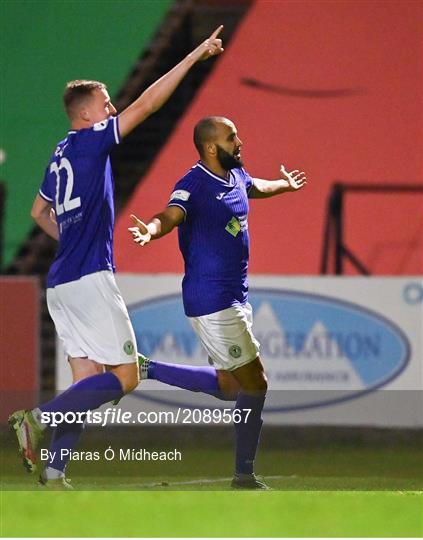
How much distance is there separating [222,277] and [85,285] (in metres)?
0.78

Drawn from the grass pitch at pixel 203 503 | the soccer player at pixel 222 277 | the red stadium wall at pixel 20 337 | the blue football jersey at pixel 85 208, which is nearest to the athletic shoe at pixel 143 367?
the soccer player at pixel 222 277

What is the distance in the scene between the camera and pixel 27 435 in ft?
21.0

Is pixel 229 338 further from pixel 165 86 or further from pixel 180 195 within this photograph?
pixel 165 86

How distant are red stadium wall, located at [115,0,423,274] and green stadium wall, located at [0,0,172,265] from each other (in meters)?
0.75

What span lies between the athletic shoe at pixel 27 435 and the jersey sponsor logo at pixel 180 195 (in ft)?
3.89

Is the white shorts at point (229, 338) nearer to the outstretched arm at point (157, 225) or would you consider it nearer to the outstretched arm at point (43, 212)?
the outstretched arm at point (157, 225)

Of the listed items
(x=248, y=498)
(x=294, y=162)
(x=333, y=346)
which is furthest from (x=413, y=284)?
(x=248, y=498)

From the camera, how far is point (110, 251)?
21.4 ft

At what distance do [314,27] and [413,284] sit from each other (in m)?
2.16

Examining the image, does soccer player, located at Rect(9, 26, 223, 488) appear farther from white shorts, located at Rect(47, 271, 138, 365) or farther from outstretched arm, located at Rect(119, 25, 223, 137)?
outstretched arm, located at Rect(119, 25, 223, 137)

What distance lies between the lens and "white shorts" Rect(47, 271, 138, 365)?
256 inches

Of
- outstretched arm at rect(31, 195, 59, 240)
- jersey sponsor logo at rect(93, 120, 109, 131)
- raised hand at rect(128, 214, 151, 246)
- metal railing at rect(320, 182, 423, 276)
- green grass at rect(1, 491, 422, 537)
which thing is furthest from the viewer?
metal railing at rect(320, 182, 423, 276)

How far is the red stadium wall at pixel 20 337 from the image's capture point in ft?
33.3

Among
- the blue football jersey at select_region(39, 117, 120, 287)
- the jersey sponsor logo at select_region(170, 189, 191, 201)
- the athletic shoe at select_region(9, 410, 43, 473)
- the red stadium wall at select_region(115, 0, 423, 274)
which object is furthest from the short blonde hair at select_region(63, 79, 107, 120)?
the red stadium wall at select_region(115, 0, 423, 274)
